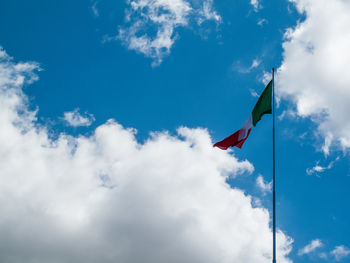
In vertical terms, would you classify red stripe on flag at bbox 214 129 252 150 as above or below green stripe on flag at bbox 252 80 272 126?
below

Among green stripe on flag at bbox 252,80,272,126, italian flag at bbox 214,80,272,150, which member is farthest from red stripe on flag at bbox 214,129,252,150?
green stripe on flag at bbox 252,80,272,126

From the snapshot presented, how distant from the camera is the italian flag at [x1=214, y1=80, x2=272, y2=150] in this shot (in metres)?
27.6

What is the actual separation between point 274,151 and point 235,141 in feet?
20.2

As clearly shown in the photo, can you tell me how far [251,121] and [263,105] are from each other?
2.29 m

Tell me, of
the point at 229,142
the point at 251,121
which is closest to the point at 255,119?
the point at 251,121

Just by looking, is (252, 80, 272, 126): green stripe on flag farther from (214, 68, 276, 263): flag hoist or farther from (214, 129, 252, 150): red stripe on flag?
(214, 129, 252, 150): red stripe on flag

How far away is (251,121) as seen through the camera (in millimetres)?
29672

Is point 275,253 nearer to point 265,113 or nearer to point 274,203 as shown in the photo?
point 274,203

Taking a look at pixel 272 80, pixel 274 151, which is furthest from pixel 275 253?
pixel 272 80

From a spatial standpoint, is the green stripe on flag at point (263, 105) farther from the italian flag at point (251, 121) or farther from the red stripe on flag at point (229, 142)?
the red stripe on flag at point (229, 142)

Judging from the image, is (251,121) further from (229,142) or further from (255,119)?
(229,142)

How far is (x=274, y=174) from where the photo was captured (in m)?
23.7

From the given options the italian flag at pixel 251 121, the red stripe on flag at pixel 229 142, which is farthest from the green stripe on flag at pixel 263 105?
the red stripe on flag at pixel 229 142

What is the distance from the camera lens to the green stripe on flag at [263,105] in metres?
27.3
